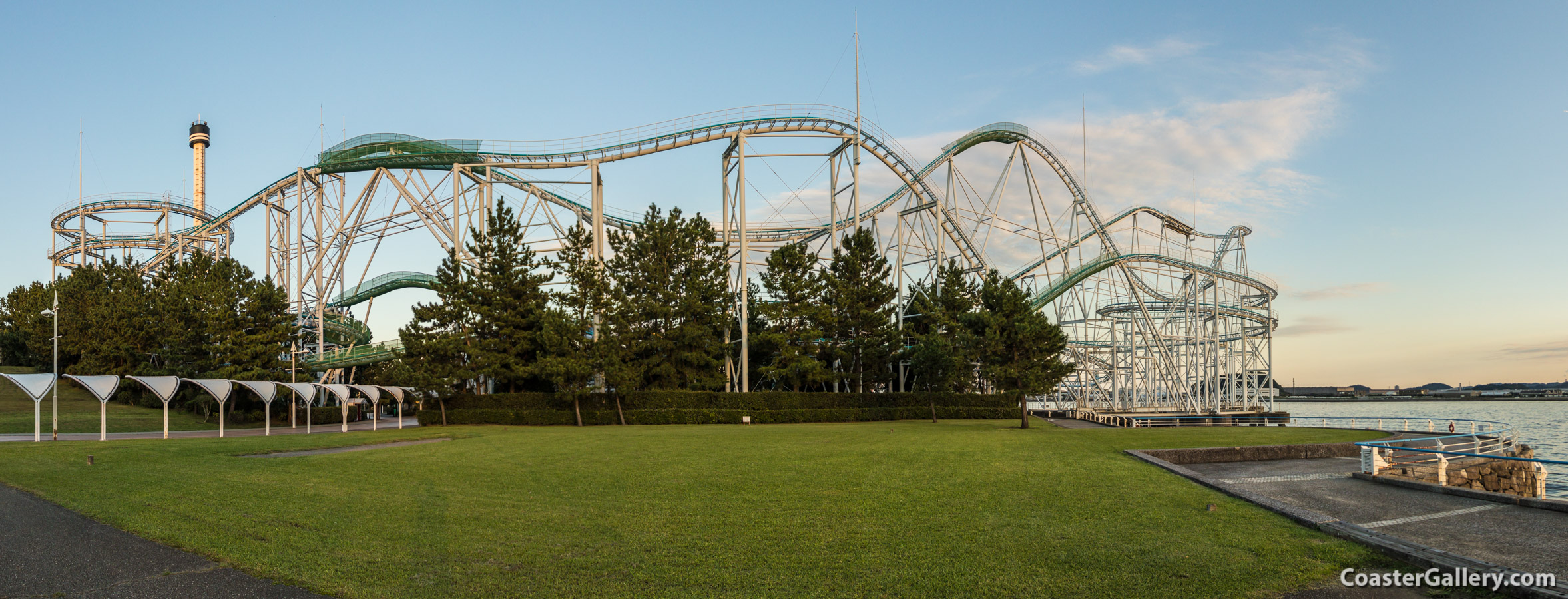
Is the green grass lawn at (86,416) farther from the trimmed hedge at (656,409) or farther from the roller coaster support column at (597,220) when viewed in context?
the roller coaster support column at (597,220)

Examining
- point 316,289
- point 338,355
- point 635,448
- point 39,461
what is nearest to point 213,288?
point 316,289

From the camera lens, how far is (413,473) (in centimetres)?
1588

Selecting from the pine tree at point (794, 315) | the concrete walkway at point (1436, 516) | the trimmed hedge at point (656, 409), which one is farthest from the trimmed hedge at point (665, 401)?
the concrete walkway at point (1436, 516)

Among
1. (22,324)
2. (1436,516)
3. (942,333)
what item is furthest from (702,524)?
(22,324)

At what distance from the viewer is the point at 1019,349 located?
125 feet

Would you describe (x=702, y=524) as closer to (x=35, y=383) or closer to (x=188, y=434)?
(x=35, y=383)

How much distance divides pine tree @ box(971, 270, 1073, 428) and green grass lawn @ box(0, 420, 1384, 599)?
17.9 meters

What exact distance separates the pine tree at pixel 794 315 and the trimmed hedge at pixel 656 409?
1.68 m

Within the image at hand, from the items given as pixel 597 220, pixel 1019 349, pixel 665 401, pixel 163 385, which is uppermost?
pixel 597 220

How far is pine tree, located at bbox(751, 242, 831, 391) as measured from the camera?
4312 centimetres

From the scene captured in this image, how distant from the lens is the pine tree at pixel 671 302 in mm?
41281

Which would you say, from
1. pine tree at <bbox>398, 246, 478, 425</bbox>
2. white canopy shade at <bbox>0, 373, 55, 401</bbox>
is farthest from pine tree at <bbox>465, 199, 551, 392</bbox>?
white canopy shade at <bbox>0, 373, 55, 401</bbox>

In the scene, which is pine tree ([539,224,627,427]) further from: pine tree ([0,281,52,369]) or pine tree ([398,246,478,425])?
pine tree ([0,281,52,369])

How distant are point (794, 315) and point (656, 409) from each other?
9.29 metres
